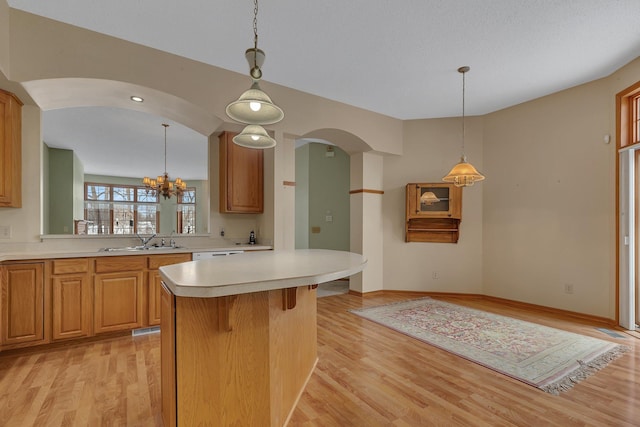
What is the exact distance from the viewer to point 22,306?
266 cm

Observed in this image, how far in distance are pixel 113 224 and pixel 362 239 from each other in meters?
8.98

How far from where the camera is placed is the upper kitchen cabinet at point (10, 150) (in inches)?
106

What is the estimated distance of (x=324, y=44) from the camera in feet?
9.91

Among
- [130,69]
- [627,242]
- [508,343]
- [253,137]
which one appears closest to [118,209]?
[130,69]

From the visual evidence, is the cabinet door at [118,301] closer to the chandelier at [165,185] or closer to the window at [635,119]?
the chandelier at [165,185]

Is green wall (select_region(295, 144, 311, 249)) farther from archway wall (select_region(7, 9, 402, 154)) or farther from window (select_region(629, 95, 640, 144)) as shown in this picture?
window (select_region(629, 95, 640, 144))

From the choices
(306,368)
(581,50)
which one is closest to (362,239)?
(306,368)

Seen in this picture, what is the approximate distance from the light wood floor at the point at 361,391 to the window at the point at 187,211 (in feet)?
27.9

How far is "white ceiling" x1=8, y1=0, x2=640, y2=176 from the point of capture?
2502 mm

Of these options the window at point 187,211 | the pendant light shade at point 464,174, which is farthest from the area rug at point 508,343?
the window at point 187,211

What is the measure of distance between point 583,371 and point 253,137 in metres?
3.21

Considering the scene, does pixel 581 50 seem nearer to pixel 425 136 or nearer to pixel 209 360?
pixel 425 136

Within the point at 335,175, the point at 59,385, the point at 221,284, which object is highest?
the point at 335,175

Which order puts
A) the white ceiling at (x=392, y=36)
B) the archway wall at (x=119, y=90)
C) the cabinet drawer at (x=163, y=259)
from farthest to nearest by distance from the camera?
the cabinet drawer at (x=163, y=259) → the archway wall at (x=119, y=90) → the white ceiling at (x=392, y=36)
